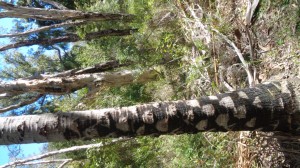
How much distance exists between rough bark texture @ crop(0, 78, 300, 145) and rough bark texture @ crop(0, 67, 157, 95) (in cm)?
218

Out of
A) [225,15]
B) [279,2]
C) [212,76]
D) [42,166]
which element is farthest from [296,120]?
[42,166]

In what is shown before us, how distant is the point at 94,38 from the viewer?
324 inches

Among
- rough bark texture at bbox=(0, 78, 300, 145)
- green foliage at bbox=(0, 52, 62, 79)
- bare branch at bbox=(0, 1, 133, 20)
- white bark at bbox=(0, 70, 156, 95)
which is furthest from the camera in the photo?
green foliage at bbox=(0, 52, 62, 79)

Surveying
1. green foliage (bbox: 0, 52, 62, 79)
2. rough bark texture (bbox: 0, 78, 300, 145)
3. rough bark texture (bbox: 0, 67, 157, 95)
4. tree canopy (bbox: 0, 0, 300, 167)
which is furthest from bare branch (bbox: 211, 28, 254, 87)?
green foliage (bbox: 0, 52, 62, 79)

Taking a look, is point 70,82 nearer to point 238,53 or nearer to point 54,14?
point 54,14

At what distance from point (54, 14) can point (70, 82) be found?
2.03 meters

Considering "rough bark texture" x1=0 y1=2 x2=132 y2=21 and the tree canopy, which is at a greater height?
"rough bark texture" x1=0 y1=2 x2=132 y2=21

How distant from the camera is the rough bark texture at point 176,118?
2281mm

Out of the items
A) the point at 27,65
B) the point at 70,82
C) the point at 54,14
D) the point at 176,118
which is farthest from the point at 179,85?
the point at 27,65

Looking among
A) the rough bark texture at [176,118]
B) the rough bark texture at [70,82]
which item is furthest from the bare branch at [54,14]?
the rough bark texture at [176,118]

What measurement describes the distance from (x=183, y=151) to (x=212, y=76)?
1.17m

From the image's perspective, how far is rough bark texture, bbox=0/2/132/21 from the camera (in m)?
5.61

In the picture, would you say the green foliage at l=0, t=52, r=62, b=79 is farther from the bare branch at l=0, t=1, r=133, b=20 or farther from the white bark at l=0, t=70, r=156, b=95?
the white bark at l=0, t=70, r=156, b=95

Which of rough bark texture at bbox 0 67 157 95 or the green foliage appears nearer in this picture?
rough bark texture at bbox 0 67 157 95
